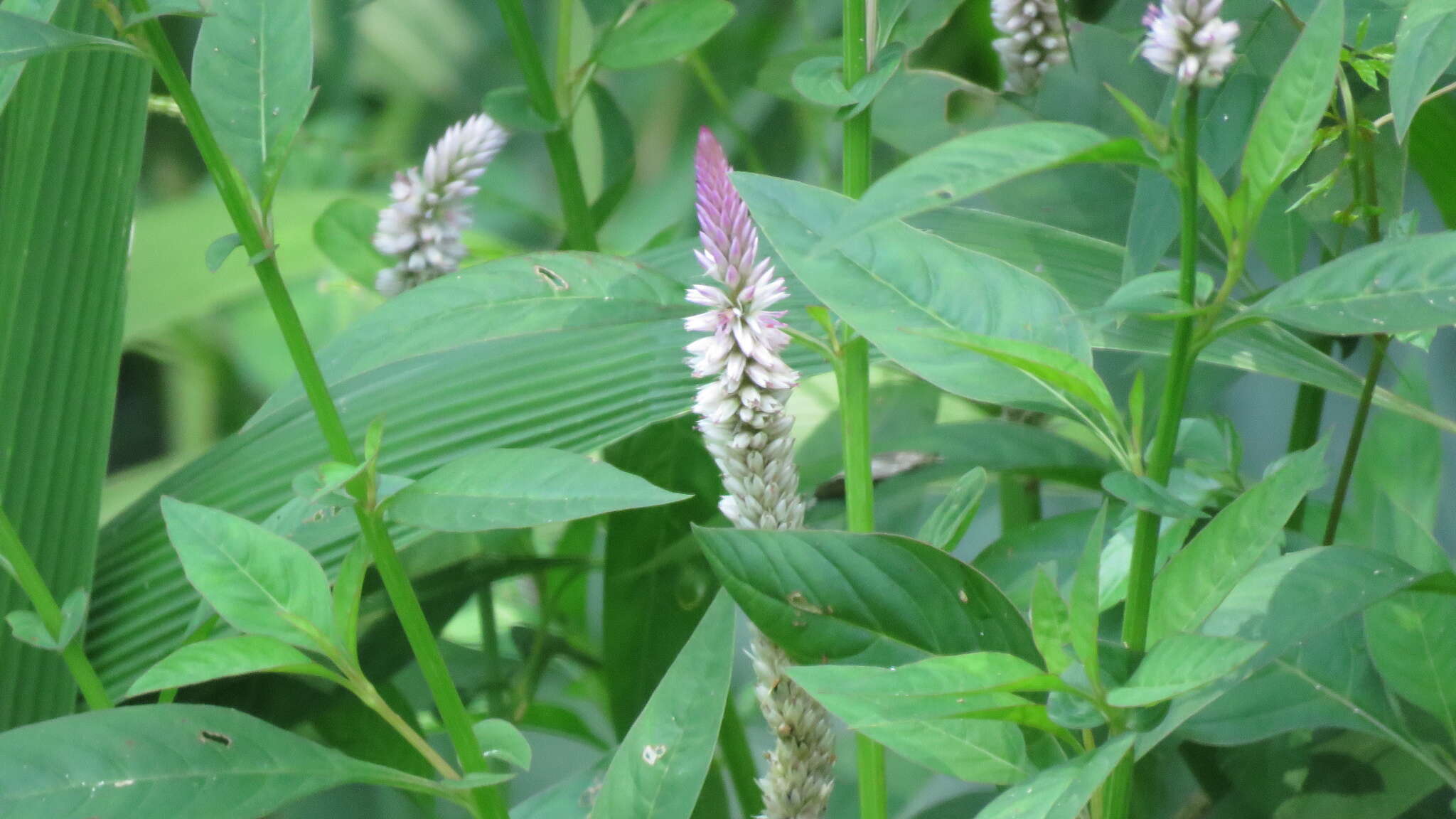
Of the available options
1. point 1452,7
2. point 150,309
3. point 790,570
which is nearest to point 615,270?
point 790,570

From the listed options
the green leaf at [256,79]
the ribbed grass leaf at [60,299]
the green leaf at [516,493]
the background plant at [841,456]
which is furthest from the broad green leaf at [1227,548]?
the ribbed grass leaf at [60,299]

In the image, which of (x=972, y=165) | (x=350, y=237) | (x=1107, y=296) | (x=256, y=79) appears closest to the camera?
(x=972, y=165)

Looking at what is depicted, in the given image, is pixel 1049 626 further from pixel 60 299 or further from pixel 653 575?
pixel 60 299

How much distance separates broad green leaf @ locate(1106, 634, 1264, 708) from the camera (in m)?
0.18

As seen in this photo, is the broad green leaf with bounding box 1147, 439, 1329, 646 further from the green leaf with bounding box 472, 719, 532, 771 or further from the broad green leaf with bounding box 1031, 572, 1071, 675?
the green leaf with bounding box 472, 719, 532, 771

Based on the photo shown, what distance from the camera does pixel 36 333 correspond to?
45 centimetres

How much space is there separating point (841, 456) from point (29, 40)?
0.34 meters

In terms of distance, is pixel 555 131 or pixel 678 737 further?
pixel 555 131

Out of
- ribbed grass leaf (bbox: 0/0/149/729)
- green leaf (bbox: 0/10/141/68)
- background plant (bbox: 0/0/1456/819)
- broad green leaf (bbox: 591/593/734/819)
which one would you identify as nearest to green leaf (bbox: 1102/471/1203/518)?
background plant (bbox: 0/0/1456/819)

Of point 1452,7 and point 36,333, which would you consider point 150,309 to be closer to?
point 36,333

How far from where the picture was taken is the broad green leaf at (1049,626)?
0.23m

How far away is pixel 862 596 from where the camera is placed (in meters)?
0.26

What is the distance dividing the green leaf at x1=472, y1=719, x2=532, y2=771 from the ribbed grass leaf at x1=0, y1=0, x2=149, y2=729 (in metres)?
0.22

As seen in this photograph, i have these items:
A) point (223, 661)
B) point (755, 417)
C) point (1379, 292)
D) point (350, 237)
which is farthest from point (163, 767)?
point (350, 237)
